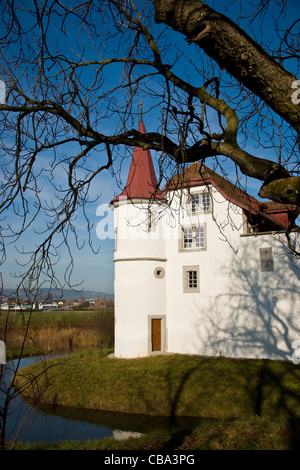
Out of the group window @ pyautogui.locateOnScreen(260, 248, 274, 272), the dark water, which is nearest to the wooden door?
the dark water

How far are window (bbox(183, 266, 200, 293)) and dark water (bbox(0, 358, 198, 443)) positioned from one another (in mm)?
6893

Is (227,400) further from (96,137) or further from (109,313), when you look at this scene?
(109,313)

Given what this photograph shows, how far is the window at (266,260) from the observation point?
17250 mm

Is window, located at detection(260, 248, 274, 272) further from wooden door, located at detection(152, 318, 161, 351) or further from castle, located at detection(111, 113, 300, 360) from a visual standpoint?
wooden door, located at detection(152, 318, 161, 351)

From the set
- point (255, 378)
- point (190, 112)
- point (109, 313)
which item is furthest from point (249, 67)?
point (109, 313)

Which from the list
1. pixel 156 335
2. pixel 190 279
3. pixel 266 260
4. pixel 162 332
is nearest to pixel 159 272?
pixel 190 279

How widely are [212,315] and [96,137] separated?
1531cm

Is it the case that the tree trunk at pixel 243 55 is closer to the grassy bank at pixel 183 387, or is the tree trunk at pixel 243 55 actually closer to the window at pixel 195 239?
the grassy bank at pixel 183 387

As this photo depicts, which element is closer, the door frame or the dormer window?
the door frame

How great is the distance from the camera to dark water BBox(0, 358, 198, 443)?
1199cm

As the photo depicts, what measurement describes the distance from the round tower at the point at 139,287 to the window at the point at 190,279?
1173mm

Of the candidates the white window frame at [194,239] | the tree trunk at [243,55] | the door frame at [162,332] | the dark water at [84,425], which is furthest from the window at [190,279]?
the tree trunk at [243,55]

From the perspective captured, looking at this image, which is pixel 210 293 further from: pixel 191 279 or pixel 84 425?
pixel 84 425

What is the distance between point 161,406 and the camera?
14.2 metres
